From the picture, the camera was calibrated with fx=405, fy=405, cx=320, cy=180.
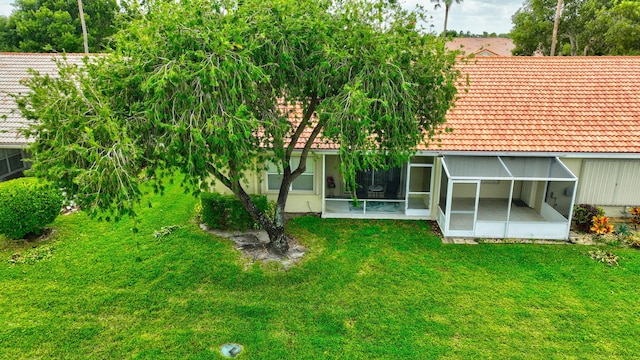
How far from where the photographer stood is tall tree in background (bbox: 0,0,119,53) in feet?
111

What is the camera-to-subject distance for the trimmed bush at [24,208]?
1189 cm

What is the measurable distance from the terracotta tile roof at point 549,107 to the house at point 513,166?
36 millimetres

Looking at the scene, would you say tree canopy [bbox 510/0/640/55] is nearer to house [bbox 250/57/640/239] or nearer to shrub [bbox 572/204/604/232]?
house [bbox 250/57/640/239]

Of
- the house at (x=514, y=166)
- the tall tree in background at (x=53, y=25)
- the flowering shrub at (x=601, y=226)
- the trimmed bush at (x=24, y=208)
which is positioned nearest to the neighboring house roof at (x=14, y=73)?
the trimmed bush at (x=24, y=208)

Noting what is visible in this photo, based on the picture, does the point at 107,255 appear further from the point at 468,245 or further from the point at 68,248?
the point at 468,245

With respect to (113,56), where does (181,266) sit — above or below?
below

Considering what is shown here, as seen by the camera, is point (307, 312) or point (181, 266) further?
point (181, 266)

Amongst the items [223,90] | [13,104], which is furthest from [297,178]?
[13,104]

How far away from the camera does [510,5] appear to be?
4162 centimetres

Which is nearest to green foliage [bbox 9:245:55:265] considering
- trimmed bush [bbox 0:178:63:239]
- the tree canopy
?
trimmed bush [bbox 0:178:63:239]

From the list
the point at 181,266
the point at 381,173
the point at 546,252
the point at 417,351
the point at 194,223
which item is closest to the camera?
the point at 417,351

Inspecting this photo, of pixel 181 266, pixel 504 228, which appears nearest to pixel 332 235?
pixel 181 266

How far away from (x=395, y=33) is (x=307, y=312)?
680cm

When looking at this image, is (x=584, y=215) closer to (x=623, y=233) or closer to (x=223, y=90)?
(x=623, y=233)
